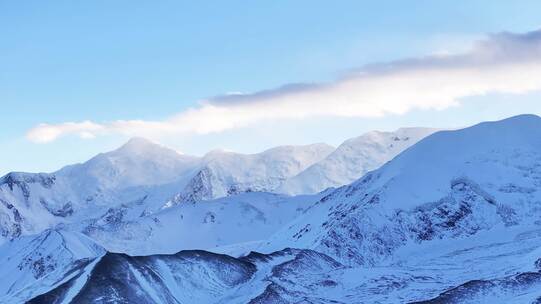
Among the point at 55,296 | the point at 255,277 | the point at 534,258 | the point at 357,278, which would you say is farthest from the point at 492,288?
the point at 55,296

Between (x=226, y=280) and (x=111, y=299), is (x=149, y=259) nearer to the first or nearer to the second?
(x=226, y=280)

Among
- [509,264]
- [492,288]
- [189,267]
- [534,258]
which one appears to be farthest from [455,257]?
[189,267]

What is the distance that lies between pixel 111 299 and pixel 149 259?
23545mm

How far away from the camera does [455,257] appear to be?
7308 inches

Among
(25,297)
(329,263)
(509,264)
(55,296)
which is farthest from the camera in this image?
(329,263)

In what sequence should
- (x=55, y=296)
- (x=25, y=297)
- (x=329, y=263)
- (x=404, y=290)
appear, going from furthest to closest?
(x=329, y=263)
(x=404, y=290)
(x=25, y=297)
(x=55, y=296)

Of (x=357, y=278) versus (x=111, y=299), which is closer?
(x=111, y=299)

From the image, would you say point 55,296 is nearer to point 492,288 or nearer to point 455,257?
point 492,288

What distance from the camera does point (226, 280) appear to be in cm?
15112

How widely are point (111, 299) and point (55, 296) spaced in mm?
8142

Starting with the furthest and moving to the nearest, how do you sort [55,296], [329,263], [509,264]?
[329,263], [509,264], [55,296]

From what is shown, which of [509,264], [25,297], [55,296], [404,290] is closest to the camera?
[55,296]

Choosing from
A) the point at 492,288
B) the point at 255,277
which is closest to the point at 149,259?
the point at 255,277

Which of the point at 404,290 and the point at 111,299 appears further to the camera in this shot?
the point at 404,290
